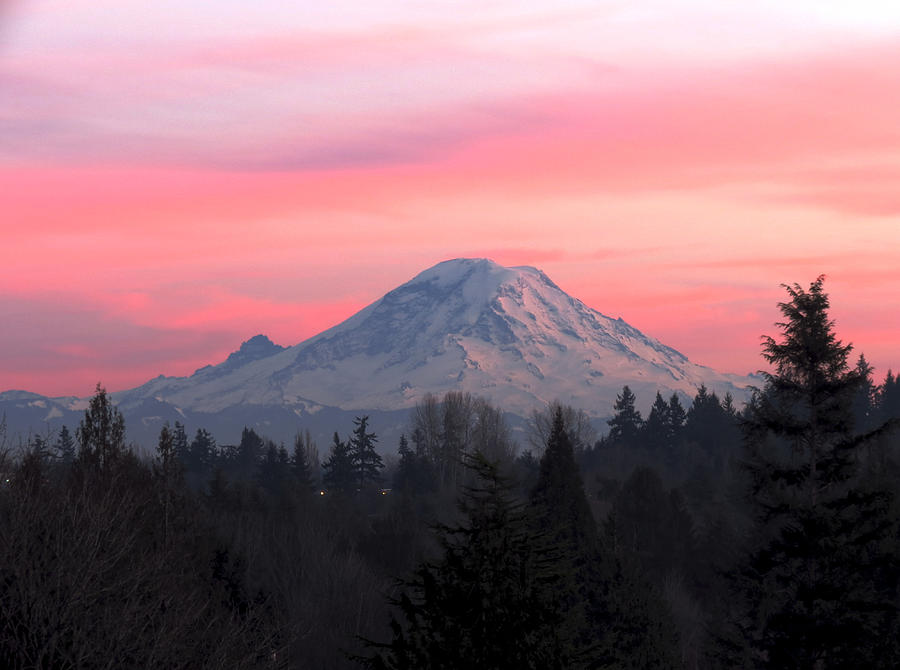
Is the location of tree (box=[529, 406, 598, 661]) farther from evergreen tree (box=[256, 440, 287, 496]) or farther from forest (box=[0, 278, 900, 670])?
evergreen tree (box=[256, 440, 287, 496])

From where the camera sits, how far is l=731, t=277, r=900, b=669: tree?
23.5m

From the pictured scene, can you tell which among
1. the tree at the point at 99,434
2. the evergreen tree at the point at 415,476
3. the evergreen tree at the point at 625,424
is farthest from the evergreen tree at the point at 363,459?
the tree at the point at 99,434

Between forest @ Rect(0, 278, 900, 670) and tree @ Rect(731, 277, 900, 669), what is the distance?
0.05 metres

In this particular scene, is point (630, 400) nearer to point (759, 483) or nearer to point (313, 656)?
point (313, 656)

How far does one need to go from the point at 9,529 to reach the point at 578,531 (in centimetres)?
3015

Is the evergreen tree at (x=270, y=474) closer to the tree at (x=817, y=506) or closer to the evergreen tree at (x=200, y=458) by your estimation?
the evergreen tree at (x=200, y=458)

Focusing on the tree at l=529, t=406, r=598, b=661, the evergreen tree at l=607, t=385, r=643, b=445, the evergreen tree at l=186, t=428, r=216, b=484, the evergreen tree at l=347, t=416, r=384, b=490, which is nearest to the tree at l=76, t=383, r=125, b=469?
the tree at l=529, t=406, r=598, b=661

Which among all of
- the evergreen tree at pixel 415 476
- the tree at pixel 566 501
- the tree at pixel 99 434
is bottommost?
the evergreen tree at pixel 415 476

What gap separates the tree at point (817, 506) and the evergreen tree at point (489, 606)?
30.9 feet

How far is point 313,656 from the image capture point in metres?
52.1

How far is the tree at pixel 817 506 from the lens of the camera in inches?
925

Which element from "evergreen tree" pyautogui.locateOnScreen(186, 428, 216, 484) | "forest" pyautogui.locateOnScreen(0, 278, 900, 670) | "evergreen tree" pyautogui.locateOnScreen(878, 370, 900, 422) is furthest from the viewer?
"evergreen tree" pyautogui.locateOnScreen(186, 428, 216, 484)

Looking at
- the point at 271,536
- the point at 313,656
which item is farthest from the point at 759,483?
the point at 271,536

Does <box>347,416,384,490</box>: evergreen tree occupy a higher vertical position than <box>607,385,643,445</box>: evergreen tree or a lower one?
lower
